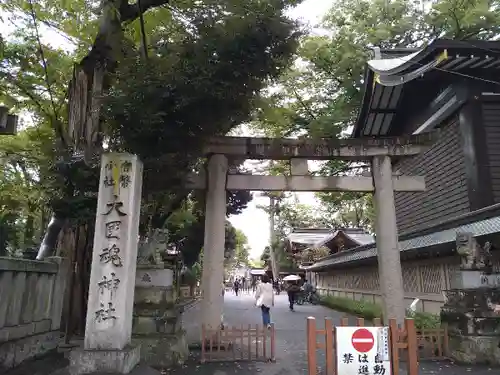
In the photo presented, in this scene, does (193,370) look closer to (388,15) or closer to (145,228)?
(145,228)

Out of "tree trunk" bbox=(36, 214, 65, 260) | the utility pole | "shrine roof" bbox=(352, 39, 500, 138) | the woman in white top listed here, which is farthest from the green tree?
the utility pole

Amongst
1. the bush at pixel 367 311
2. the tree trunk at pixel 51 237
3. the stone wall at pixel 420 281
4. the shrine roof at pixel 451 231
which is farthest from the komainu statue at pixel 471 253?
the tree trunk at pixel 51 237

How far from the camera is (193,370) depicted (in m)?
7.95

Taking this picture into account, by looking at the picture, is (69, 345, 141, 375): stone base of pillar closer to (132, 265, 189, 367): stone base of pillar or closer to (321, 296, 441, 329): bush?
(132, 265, 189, 367): stone base of pillar

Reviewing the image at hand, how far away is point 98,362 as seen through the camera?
656cm

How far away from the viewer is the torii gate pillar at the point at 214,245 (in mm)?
9656

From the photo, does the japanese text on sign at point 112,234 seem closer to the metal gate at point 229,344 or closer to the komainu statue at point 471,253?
the metal gate at point 229,344

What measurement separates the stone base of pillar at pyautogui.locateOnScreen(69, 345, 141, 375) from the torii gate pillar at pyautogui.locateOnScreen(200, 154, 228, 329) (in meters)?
3.12

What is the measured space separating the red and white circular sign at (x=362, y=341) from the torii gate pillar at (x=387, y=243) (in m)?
5.21

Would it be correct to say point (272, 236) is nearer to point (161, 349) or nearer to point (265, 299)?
point (265, 299)

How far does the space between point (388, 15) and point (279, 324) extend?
1702cm

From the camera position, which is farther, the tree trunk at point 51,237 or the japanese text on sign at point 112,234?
the tree trunk at point 51,237

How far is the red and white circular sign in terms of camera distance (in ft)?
16.9

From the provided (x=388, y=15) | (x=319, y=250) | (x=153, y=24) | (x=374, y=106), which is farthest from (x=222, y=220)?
(x=319, y=250)
